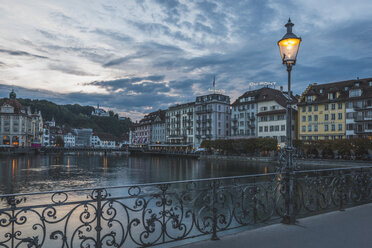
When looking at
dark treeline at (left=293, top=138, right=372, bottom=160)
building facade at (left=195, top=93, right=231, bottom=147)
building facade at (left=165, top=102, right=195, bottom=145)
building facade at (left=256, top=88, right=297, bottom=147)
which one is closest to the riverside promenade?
dark treeline at (left=293, top=138, right=372, bottom=160)

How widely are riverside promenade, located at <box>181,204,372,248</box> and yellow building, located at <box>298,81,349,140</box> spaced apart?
63255mm

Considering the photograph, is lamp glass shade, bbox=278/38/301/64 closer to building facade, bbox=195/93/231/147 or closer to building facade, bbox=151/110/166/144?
building facade, bbox=195/93/231/147

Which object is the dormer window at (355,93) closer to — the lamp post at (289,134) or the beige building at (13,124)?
the lamp post at (289,134)

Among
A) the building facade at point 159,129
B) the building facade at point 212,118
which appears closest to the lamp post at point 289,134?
the building facade at point 212,118

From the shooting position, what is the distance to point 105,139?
19688 cm

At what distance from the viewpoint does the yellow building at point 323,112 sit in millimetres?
64938

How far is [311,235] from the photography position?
665cm

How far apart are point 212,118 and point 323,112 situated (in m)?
39.3

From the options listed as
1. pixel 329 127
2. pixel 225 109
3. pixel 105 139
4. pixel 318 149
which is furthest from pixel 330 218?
pixel 105 139

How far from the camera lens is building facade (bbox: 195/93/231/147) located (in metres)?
99.9

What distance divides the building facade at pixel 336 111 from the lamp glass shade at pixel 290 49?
61440mm

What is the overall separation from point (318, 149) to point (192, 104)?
55208mm

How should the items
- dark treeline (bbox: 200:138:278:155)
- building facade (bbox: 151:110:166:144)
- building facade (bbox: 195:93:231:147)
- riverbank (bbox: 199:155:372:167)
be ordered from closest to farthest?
riverbank (bbox: 199:155:372:167) → dark treeline (bbox: 200:138:278:155) → building facade (bbox: 195:93:231:147) → building facade (bbox: 151:110:166:144)

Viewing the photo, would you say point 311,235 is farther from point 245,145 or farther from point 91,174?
point 245,145
